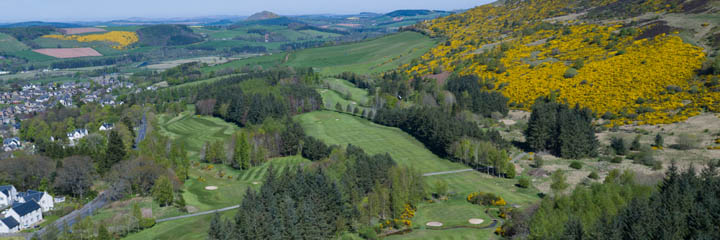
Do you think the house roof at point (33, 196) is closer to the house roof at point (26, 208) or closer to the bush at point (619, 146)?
the house roof at point (26, 208)

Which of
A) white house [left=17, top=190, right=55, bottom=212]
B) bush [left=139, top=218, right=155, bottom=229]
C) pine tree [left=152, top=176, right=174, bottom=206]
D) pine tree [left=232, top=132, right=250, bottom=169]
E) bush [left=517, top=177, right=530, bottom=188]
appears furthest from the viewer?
pine tree [left=232, top=132, right=250, bottom=169]

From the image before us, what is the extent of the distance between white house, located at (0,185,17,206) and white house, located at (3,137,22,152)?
166 feet

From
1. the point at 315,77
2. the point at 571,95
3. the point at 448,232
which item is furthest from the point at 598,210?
the point at 315,77

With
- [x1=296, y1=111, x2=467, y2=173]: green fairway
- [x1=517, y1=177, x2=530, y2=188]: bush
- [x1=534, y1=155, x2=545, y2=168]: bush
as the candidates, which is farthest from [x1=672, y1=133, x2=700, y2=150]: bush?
[x1=296, y1=111, x2=467, y2=173]: green fairway

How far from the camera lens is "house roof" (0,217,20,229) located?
68.9 meters

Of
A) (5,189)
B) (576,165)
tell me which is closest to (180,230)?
(5,189)

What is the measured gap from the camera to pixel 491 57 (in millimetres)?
170500

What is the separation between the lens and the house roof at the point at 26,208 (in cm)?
7075

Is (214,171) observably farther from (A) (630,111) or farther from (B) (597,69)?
(B) (597,69)

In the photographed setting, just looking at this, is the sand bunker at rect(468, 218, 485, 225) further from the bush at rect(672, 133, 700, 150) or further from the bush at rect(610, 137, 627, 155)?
the bush at rect(672, 133, 700, 150)

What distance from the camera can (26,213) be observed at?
7156 centimetres

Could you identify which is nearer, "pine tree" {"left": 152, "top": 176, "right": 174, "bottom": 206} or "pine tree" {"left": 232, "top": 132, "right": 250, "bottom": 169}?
"pine tree" {"left": 152, "top": 176, "right": 174, "bottom": 206}

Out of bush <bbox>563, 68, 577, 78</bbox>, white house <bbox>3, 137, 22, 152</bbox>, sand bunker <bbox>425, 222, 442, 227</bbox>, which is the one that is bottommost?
white house <bbox>3, 137, 22, 152</bbox>

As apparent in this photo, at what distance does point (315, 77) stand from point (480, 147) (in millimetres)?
111305
